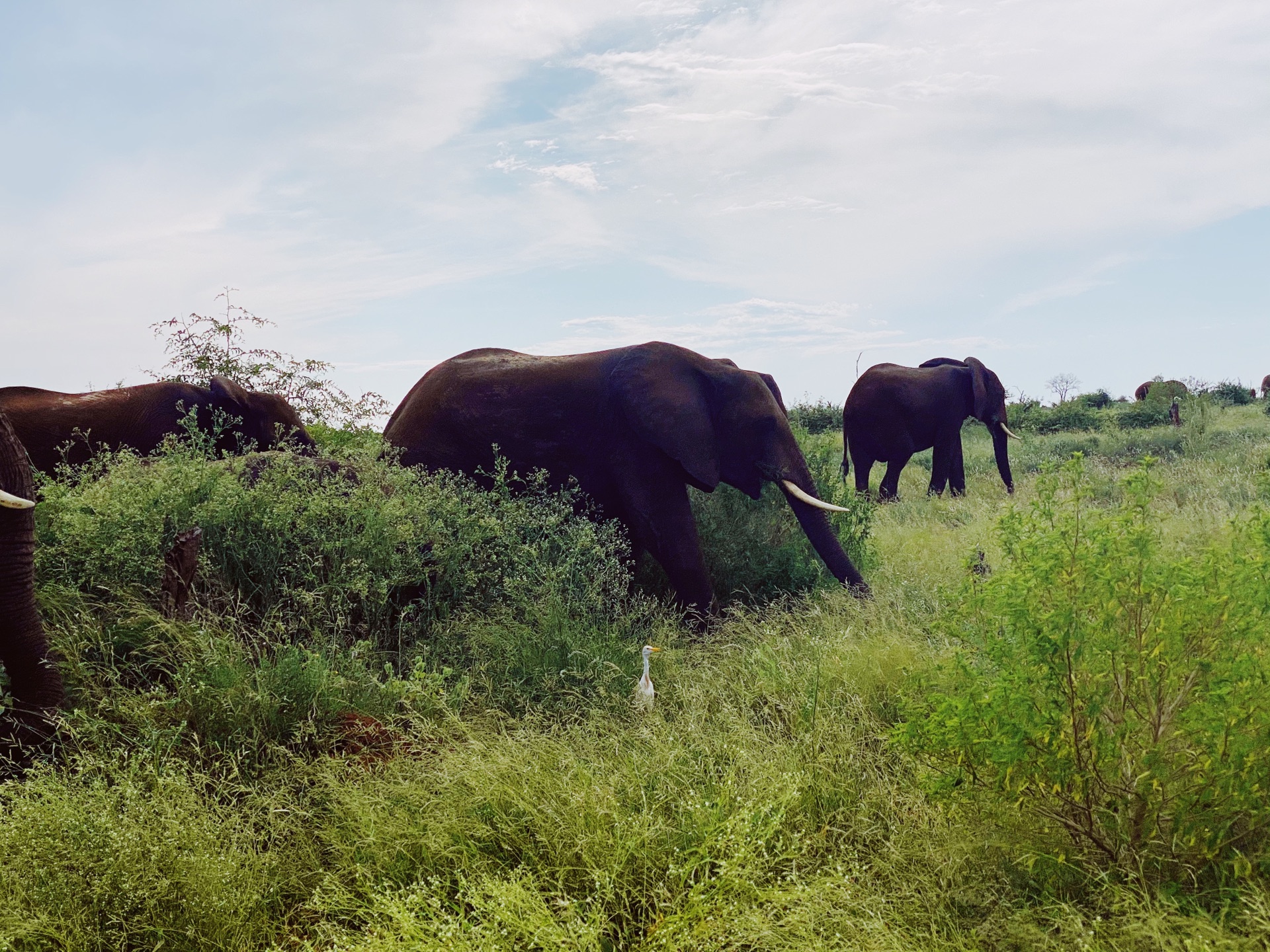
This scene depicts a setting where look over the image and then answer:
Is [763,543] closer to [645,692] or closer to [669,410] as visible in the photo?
[669,410]

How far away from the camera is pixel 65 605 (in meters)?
5.93

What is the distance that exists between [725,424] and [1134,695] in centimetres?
527

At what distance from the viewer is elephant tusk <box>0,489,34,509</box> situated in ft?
15.3

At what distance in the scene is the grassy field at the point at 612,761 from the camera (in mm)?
3561

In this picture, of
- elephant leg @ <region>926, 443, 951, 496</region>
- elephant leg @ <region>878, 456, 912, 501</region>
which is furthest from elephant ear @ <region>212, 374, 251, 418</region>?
elephant leg @ <region>926, 443, 951, 496</region>

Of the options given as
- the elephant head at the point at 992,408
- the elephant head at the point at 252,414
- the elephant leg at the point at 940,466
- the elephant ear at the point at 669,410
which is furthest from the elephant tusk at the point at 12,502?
the elephant head at the point at 992,408

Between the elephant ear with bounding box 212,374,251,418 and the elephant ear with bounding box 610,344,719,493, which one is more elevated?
the elephant ear with bounding box 212,374,251,418

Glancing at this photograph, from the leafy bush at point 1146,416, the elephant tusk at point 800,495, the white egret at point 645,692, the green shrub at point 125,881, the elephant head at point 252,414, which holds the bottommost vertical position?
the green shrub at point 125,881

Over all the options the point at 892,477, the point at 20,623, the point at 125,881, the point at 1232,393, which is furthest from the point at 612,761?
the point at 1232,393

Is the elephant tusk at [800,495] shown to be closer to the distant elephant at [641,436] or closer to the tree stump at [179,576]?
the distant elephant at [641,436]

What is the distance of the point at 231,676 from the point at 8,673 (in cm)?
108

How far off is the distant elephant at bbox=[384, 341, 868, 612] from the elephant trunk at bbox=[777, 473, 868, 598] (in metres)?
0.01

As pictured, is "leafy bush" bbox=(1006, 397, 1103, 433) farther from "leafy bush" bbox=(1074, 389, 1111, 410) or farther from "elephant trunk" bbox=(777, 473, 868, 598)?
"elephant trunk" bbox=(777, 473, 868, 598)

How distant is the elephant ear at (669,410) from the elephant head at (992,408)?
36.3 ft
